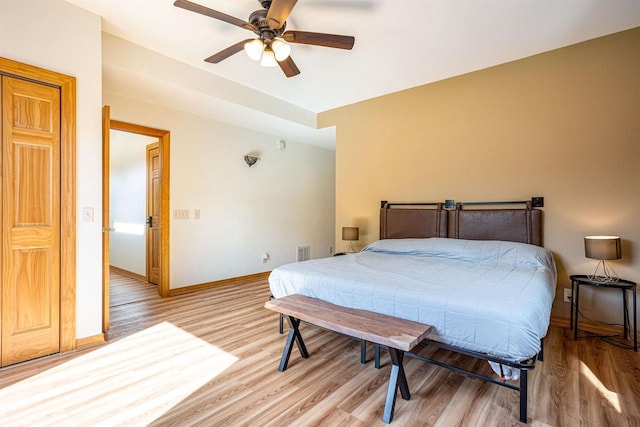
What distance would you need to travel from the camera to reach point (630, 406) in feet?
5.84

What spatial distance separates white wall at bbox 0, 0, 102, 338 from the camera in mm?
2328

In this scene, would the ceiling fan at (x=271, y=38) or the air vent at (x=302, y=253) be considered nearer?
the ceiling fan at (x=271, y=38)

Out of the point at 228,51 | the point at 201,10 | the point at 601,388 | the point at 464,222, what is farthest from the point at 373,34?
the point at 601,388

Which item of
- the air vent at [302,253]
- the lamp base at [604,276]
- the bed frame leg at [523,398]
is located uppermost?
the lamp base at [604,276]

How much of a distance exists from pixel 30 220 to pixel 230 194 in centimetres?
268

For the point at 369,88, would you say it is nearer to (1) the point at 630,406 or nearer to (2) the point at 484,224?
(2) the point at 484,224

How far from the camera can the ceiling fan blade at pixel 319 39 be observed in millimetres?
2322

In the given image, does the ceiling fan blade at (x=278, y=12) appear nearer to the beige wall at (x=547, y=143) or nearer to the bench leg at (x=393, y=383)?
the bench leg at (x=393, y=383)

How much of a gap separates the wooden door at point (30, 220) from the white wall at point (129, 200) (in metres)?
2.64

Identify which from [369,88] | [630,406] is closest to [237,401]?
[630,406]

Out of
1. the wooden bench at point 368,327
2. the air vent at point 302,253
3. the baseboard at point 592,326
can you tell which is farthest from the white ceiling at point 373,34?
the air vent at point 302,253

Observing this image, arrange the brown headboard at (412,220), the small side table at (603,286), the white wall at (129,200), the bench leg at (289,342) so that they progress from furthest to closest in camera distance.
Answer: the white wall at (129,200) < the brown headboard at (412,220) < the small side table at (603,286) < the bench leg at (289,342)

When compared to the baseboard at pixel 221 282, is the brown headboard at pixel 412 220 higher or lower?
higher

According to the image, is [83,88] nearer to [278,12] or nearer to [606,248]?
[278,12]
